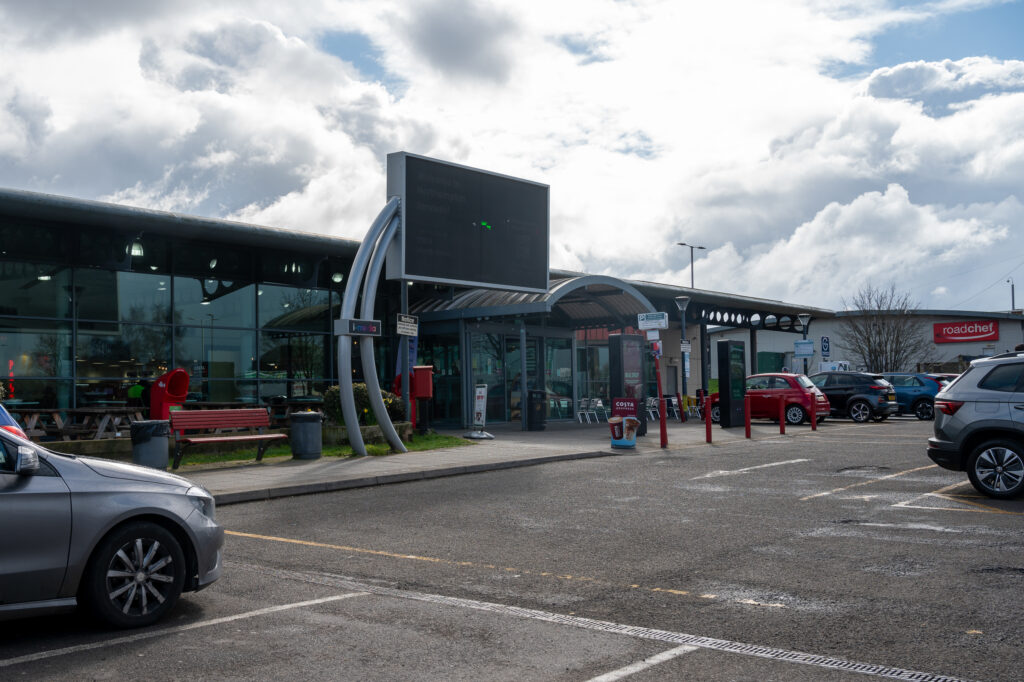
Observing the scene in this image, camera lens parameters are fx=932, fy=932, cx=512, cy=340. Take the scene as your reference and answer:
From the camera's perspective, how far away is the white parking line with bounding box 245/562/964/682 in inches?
189

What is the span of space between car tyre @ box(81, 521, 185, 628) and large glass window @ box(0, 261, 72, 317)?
15.7 m

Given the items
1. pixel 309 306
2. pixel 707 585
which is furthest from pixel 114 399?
pixel 707 585

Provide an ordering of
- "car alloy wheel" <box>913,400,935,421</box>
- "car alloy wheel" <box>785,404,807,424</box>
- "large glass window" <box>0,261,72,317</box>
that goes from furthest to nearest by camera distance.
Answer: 1. "car alloy wheel" <box>913,400,935,421</box>
2. "car alloy wheel" <box>785,404,807,424</box>
3. "large glass window" <box>0,261,72,317</box>

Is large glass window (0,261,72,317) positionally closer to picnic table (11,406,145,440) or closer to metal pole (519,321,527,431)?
picnic table (11,406,145,440)

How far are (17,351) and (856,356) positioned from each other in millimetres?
53043

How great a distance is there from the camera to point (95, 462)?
6008mm

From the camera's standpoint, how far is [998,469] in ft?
36.0

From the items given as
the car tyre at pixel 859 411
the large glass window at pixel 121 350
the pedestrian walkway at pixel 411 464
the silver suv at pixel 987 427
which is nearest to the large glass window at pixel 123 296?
the large glass window at pixel 121 350

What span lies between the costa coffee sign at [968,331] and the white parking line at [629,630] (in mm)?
65852

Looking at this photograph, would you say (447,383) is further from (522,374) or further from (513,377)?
(522,374)

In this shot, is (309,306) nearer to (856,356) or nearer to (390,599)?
(390,599)

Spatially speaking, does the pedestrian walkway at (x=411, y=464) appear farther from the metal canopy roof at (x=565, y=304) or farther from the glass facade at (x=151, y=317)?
the glass facade at (x=151, y=317)

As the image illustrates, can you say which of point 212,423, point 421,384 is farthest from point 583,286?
point 212,423

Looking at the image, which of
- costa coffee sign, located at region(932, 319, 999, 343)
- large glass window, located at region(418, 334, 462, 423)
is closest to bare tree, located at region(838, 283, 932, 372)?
costa coffee sign, located at region(932, 319, 999, 343)
